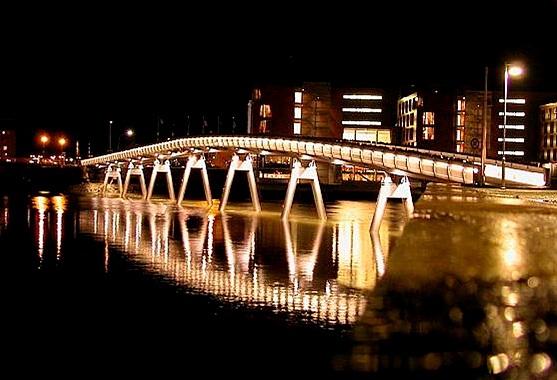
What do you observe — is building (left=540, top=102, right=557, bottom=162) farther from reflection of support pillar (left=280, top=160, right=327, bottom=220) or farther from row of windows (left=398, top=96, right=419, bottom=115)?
reflection of support pillar (left=280, top=160, right=327, bottom=220)

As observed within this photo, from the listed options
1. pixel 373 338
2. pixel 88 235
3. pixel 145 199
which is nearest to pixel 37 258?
pixel 88 235

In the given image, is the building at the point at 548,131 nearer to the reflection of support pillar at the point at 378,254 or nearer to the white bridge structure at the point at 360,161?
the white bridge structure at the point at 360,161

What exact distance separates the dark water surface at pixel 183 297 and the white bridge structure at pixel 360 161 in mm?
3955

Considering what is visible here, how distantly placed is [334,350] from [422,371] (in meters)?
9.74

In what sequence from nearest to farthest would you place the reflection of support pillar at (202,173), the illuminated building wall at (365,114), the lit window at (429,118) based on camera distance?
the reflection of support pillar at (202,173) → the lit window at (429,118) → the illuminated building wall at (365,114)

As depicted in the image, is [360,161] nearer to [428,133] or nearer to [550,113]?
[428,133]

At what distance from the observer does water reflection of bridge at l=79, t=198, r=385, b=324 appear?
2683cm

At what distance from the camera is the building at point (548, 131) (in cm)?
14488

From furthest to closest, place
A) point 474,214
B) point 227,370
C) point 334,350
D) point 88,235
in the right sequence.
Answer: point 88,235 → point 474,214 → point 334,350 → point 227,370

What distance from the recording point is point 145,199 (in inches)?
3649

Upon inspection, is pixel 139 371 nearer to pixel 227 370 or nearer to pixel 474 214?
pixel 227 370

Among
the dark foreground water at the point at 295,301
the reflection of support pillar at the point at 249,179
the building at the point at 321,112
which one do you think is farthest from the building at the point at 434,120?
the dark foreground water at the point at 295,301

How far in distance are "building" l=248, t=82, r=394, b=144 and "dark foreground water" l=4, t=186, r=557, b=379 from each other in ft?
316

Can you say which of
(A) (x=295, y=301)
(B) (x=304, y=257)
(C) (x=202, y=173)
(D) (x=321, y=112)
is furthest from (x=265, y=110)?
(A) (x=295, y=301)
